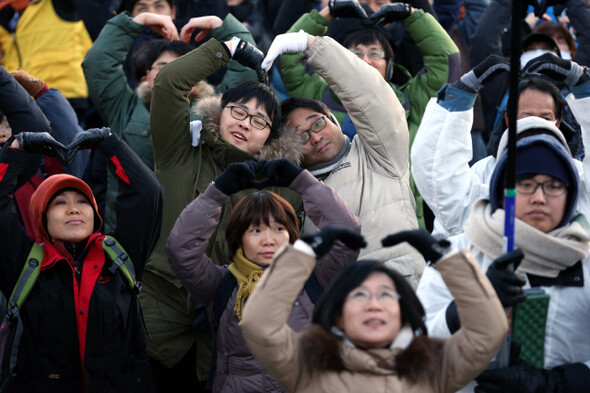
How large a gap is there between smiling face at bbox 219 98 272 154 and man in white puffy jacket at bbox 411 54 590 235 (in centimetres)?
111

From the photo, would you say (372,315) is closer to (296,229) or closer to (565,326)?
(565,326)

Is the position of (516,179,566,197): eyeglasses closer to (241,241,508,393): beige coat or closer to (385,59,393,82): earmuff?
(241,241,508,393): beige coat

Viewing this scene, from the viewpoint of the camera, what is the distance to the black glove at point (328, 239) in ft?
10.9

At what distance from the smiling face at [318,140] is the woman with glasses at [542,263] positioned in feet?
4.59

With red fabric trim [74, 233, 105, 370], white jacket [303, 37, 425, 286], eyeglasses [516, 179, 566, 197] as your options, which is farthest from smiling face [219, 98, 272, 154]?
eyeglasses [516, 179, 566, 197]

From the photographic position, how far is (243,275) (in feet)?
14.6

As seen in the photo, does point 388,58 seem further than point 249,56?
Yes

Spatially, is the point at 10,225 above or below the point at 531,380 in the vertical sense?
below

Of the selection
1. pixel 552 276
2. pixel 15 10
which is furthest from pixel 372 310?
pixel 15 10

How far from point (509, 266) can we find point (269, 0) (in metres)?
5.18

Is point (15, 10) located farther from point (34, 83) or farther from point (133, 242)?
point (133, 242)

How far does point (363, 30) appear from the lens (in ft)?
21.0

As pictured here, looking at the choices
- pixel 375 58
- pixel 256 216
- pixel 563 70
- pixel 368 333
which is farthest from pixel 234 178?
pixel 375 58

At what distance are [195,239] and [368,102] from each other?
1.32 meters
